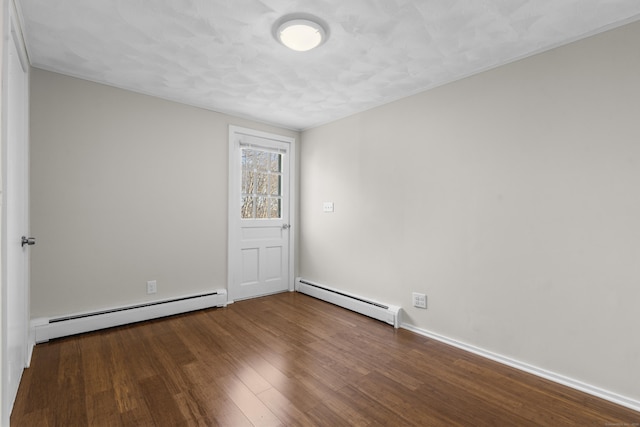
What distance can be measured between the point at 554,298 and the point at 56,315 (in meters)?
3.99

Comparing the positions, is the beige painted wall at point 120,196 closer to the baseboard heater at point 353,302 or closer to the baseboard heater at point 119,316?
the baseboard heater at point 119,316

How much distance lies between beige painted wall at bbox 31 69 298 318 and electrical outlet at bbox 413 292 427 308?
87.2 inches

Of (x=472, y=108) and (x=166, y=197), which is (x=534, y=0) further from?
(x=166, y=197)

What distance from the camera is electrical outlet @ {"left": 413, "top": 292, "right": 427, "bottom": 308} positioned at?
282 cm

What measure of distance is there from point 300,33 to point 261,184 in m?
2.32

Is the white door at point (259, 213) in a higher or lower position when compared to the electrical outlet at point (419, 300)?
higher

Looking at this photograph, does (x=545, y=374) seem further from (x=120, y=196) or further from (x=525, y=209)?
(x=120, y=196)

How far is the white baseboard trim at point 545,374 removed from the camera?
180 cm

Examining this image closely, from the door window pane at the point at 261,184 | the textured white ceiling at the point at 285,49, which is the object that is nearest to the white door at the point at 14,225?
the textured white ceiling at the point at 285,49

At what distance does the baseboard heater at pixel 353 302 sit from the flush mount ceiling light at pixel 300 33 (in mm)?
2471

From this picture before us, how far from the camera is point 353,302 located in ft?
11.2

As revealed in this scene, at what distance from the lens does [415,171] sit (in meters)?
2.93

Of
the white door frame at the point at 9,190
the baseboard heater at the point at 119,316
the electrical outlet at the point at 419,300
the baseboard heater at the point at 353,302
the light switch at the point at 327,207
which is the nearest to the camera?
the white door frame at the point at 9,190

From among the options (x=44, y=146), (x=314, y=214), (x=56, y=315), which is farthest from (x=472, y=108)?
(x=56, y=315)
